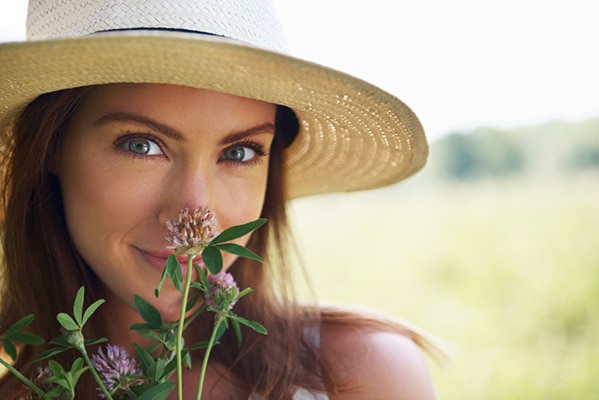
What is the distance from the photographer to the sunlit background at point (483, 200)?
13.0ft

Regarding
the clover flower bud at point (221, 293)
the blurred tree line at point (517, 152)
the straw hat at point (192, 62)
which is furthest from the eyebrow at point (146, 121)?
the blurred tree line at point (517, 152)

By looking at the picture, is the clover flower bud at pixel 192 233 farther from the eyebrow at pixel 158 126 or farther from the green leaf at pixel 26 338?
the eyebrow at pixel 158 126

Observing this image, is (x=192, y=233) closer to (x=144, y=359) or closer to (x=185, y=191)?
(x=144, y=359)

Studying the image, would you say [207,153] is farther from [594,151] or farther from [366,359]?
[594,151]

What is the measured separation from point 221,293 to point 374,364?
0.67 meters

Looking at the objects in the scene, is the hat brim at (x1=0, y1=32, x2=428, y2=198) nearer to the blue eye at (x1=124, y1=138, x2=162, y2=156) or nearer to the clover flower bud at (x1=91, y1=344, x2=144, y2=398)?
the blue eye at (x1=124, y1=138, x2=162, y2=156)

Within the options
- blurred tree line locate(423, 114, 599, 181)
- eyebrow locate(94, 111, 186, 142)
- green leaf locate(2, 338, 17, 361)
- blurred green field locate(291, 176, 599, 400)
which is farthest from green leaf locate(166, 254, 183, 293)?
blurred tree line locate(423, 114, 599, 181)

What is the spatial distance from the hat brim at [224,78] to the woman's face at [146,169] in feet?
0.34

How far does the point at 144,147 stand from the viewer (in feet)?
3.90

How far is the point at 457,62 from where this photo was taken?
22.1 feet

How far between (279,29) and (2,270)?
0.74m

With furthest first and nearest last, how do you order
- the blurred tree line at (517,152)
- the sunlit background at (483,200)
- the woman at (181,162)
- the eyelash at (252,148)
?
1. the blurred tree line at (517,152)
2. the sunlit background at (483,200)
3. the eyelash at (252,148)
4. the woman at (181,162)

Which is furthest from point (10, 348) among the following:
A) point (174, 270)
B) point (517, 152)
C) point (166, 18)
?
point (517, 152)

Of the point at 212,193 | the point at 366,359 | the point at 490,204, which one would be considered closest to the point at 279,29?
the point at 212,193
